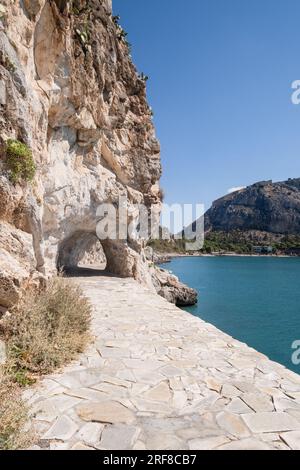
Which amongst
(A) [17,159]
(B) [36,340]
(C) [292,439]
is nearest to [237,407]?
(C) [292,439]

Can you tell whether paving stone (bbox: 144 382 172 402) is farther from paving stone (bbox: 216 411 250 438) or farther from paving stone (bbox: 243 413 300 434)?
paving stone (bbox: 243 413 300 434)

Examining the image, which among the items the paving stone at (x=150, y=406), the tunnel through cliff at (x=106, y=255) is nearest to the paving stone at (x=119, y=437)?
the paving stone at (x=150, y=406)

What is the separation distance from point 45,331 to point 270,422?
3.31m

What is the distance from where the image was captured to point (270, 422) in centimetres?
366

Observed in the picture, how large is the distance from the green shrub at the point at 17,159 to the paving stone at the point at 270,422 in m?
5.22

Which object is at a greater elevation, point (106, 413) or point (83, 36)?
point (83, 36)

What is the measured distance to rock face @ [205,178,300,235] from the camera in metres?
142

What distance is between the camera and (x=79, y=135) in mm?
14641

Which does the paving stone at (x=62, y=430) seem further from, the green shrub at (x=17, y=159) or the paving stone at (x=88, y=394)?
the green shrub at (x=17, y=159)

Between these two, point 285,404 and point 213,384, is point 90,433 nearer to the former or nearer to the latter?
point 213,384

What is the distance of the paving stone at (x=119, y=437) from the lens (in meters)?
3.12

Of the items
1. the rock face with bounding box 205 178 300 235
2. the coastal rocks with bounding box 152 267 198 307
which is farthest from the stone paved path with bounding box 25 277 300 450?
the rock face with bounding box 205 178 300 235
